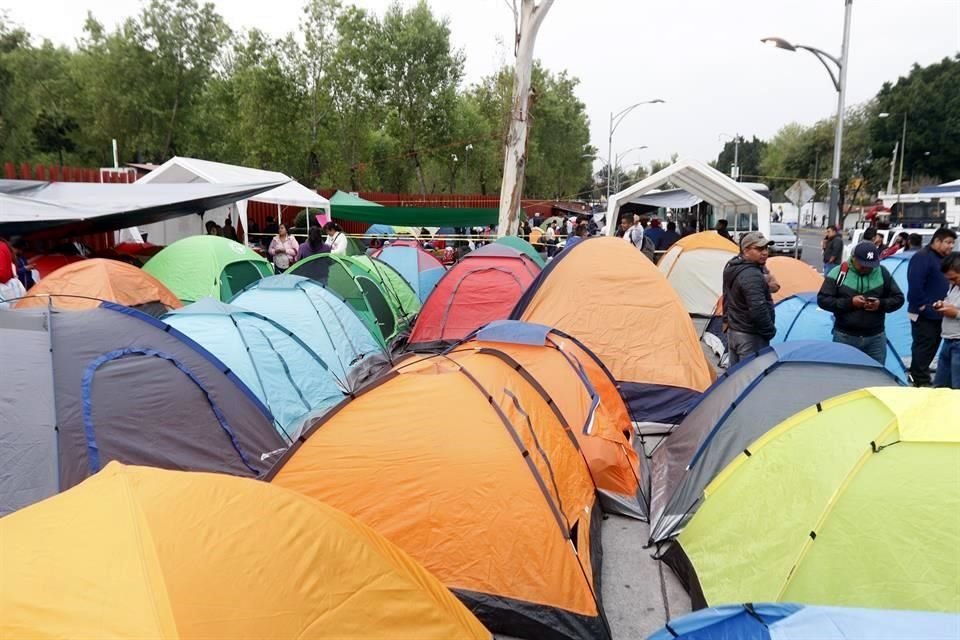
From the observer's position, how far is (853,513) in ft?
9.64

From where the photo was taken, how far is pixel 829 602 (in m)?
2.91

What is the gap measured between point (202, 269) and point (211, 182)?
14.4 ft

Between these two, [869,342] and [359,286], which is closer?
[869,342]

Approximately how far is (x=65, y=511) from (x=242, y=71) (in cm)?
3047

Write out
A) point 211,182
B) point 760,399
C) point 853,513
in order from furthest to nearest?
point 211,182 < point 760,399 < point 853,513

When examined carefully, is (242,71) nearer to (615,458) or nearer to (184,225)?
(184,225)

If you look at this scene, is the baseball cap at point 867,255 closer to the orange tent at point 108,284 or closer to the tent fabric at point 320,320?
the tent fabric at point 320,320

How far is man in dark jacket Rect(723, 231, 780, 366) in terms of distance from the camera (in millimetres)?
5758

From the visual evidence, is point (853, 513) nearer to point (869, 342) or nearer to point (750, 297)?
point (750, 297)

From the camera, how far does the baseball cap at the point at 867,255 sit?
220 inches

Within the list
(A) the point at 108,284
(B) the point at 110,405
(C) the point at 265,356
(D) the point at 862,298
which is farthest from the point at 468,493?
(A) the point at 108,284


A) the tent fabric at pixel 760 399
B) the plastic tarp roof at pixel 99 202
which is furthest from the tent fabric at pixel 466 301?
the plastic tarp roof at pixel 99 202

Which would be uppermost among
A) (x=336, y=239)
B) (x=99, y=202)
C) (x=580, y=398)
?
(x=99, y=202)

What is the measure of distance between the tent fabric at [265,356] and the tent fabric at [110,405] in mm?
665
